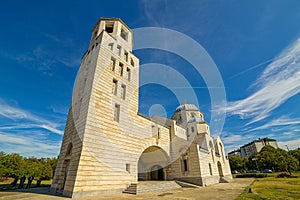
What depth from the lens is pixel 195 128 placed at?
29.7m

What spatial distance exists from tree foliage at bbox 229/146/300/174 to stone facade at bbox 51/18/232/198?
1004 inches

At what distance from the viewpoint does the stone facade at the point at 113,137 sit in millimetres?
10758

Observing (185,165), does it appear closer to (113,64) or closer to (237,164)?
(113,64)

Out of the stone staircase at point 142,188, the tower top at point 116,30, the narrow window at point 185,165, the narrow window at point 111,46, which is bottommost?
the stone staircase at point 142,188

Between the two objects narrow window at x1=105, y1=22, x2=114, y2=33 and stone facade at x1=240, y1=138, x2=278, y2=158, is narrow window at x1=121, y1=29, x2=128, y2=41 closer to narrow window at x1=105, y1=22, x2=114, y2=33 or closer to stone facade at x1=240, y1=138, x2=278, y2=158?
narrow window at x1=105, y1=22, x2=114, y2=33

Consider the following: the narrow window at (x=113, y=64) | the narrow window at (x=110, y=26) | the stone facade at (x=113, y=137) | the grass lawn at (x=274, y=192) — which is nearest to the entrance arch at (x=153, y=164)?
the stone facade at (x=113, y=137)

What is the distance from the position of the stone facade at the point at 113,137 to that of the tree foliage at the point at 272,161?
2550 cm

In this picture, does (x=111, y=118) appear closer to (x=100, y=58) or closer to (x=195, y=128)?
(x=100, y=58)

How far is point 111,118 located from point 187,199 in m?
8.49

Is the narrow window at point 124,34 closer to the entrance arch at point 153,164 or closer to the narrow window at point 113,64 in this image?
the narrow window at point 113,64

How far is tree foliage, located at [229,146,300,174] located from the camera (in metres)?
35.8

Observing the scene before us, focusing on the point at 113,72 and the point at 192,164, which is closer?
the point at 113,72

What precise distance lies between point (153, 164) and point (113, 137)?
1203 centimetres

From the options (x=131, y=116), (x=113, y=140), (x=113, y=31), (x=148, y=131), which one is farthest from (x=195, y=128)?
(x=113, y=31)
